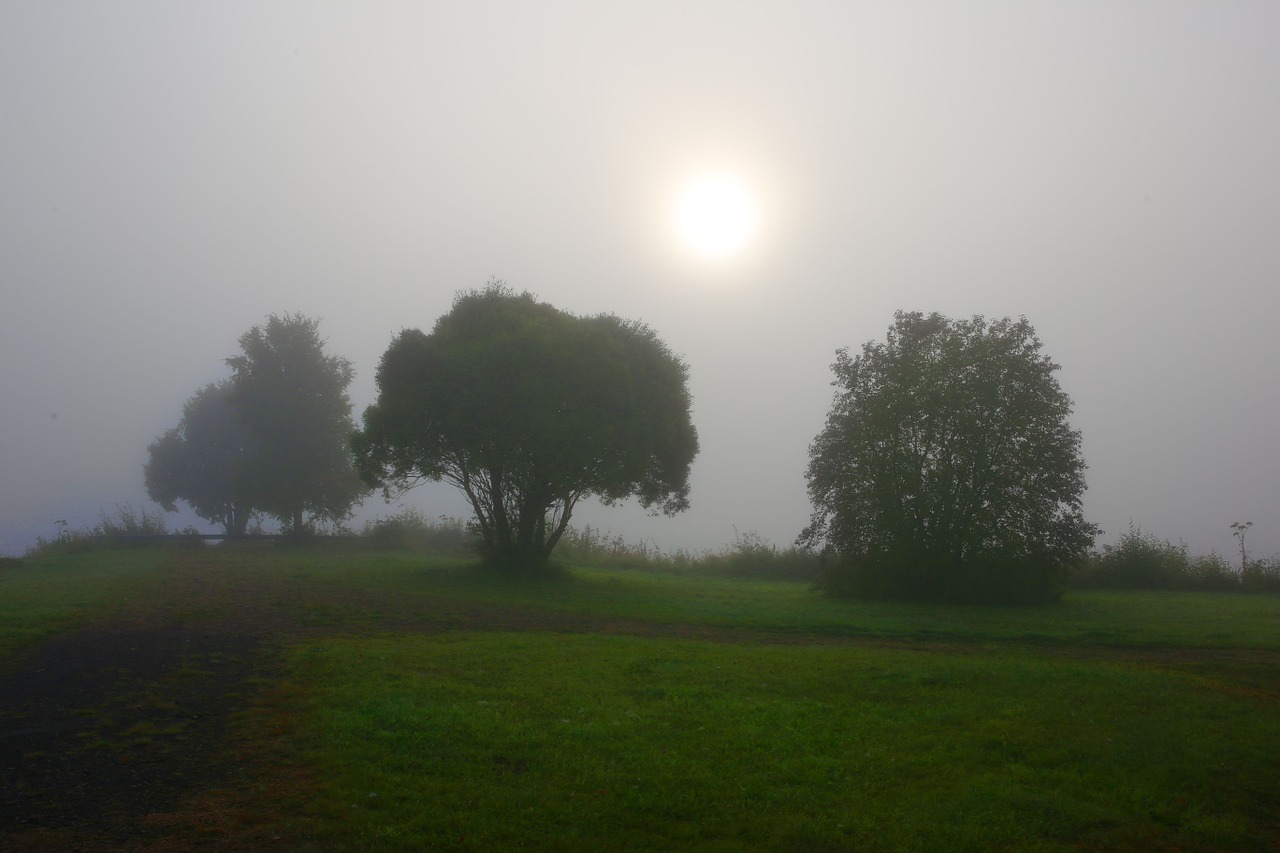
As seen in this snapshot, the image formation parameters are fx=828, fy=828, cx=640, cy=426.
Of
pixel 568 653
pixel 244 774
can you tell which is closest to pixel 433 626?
pixel 568 653

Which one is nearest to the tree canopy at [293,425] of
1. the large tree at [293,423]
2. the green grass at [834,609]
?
the large tree at [293,423]

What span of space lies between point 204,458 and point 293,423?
1423 centimetres

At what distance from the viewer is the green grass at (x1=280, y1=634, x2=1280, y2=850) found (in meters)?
5.83

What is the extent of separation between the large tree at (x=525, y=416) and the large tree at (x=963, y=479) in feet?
21.0

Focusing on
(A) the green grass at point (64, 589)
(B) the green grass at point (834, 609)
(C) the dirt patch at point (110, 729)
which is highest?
(B) the green grass at point (834, 609)

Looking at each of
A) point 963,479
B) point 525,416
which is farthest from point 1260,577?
point 525,416

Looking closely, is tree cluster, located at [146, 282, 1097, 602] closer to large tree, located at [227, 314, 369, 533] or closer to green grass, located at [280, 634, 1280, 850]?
green grass, located at [280, 634, 1280, 850]

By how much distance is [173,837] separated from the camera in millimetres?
5402

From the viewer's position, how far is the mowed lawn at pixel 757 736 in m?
5.86

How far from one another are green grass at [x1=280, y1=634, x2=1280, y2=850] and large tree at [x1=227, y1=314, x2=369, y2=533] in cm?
3390

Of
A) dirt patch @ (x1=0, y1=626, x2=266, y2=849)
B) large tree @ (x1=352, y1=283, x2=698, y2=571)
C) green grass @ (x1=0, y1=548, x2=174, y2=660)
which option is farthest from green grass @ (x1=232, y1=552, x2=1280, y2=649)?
dirt patch @ (x1=0, y1=626, x2=266, y2=849)

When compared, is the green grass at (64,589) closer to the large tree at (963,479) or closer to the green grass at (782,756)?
the green grass at (782,756)

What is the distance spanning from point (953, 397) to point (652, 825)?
18.5m

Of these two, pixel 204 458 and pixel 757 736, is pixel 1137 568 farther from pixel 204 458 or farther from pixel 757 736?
pixel 204 458
